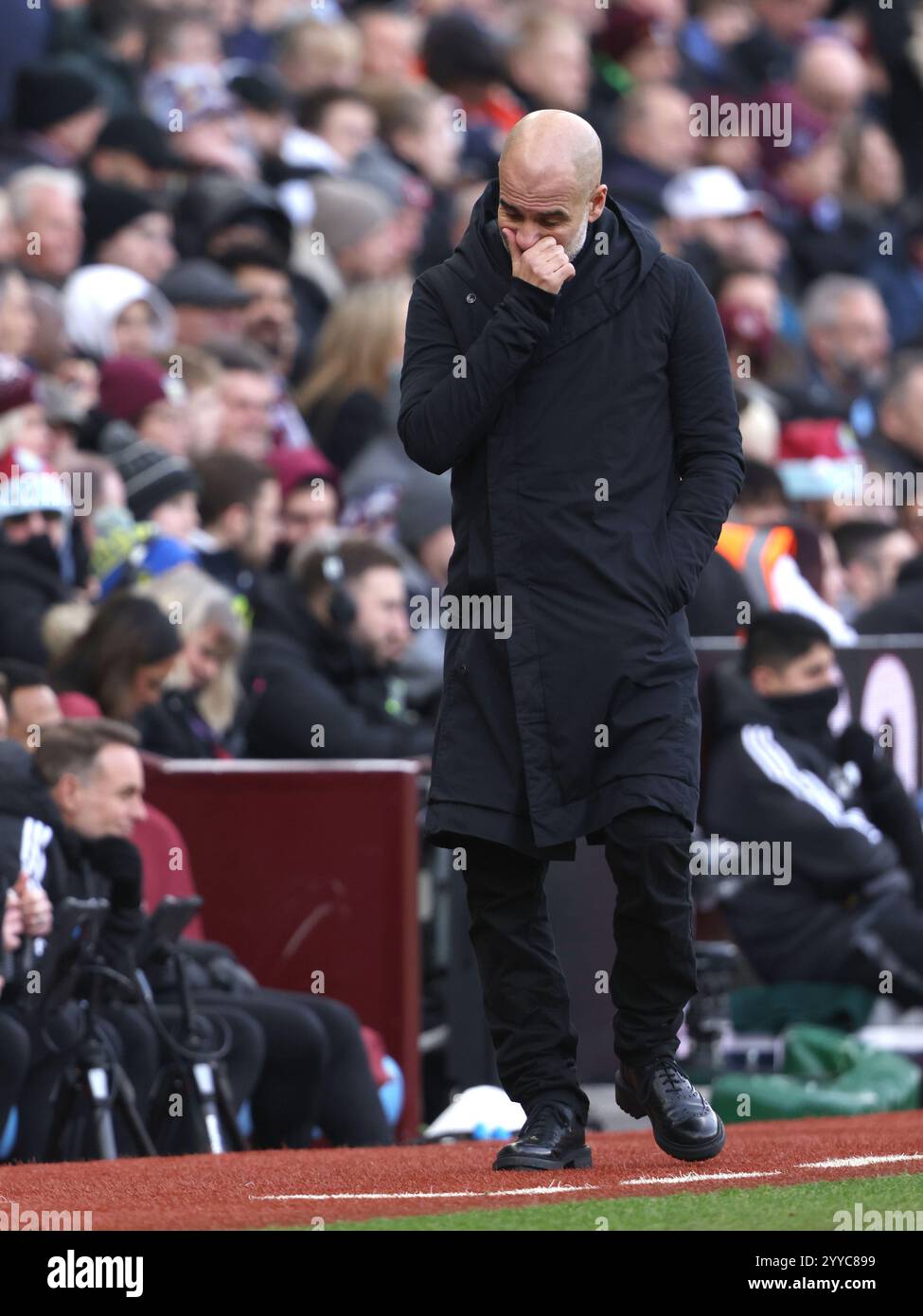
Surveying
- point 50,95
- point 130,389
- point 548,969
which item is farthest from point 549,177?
point 50,95

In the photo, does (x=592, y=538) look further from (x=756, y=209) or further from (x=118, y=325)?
(x=756, y=209)

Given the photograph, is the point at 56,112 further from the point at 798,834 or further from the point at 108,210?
the point at 798,834

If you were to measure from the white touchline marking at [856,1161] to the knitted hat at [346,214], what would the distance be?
775cm

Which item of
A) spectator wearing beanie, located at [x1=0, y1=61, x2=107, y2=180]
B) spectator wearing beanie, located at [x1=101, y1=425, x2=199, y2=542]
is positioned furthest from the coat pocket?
spectator wearing beanie, located at [x1=0, y1=61, x2=107, y2=180]

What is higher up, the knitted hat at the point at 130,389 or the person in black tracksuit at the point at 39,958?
the knitted hat at the point at 130,389

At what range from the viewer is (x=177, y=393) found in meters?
10.7

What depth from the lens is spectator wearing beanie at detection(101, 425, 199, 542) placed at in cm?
994

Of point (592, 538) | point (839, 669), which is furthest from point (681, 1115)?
point (839, 669)

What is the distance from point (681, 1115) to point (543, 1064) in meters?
0.30

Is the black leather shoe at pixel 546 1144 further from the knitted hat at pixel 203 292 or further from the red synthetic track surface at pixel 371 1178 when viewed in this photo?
the knitted hat at pixel 203 292

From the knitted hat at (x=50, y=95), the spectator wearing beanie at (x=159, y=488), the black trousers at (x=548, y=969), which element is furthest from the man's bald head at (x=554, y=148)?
the knitted hat at (x=50, y=95)

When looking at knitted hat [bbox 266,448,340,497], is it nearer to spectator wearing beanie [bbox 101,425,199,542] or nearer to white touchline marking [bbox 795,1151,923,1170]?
spectator wearing beanie [bbox 101,425,199,542]

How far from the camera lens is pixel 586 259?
580 centimetres

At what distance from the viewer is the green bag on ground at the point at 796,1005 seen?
9953 millimetres
